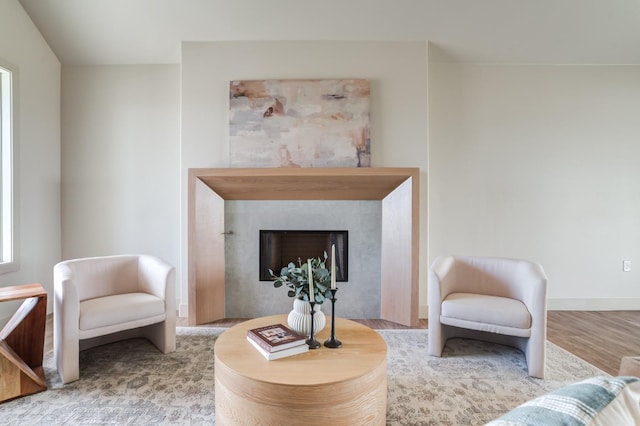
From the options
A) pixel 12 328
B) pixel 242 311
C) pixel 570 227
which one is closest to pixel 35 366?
pixel 12 328

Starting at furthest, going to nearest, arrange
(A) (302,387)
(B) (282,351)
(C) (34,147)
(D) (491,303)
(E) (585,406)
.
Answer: (C) (34,147) < (D) (491,303) < (B) (282,351) < (A) (302,387) < (E) (585,406)

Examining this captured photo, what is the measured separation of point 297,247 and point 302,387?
222cm

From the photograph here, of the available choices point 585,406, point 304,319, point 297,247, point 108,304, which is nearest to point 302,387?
point 304,319

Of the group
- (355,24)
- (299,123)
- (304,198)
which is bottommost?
(304,198)

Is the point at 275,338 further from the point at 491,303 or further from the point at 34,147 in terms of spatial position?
the point at 34,147

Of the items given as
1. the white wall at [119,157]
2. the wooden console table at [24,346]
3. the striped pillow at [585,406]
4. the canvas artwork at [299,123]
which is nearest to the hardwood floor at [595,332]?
the wooden console table at [24,346]

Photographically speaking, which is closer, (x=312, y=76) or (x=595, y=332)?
(x=595, y=332)

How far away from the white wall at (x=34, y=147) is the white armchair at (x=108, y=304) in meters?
1.19

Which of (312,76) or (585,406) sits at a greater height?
(312,76)

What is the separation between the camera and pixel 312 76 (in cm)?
328

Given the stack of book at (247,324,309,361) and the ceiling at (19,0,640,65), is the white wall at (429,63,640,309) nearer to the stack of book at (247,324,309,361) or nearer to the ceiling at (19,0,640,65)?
the ceiling at (19,0,640,65)

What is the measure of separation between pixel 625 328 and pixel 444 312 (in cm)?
219

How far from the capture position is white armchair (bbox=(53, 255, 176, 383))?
2.01 m

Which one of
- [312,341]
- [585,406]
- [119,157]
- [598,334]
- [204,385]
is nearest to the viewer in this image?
[585,406]
